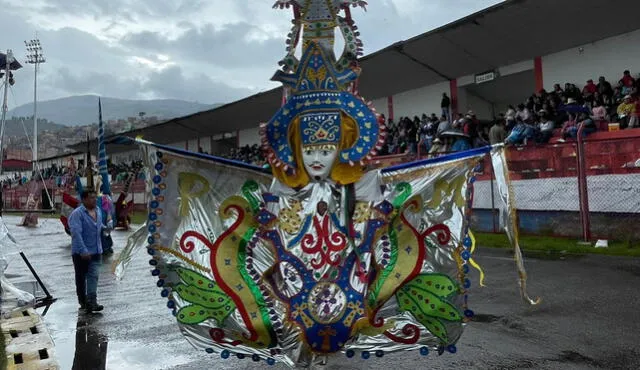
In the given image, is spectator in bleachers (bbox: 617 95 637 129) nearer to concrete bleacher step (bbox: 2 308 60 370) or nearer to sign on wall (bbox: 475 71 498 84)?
sign on wall (bbox: 475 71 498 84)

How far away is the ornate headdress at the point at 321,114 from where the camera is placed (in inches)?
169

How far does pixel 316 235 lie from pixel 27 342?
4081 millimetres

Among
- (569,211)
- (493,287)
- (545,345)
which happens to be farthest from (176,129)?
(545,345)

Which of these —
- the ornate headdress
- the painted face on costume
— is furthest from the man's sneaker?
the painted face on costume

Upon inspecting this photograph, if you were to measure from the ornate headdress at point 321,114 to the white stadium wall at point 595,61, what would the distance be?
1517 cm

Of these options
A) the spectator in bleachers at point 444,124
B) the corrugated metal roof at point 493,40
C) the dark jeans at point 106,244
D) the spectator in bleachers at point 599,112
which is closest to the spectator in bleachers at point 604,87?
the spectator in bleachers at point 599,112

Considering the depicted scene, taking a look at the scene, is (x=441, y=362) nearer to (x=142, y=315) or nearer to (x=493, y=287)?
(x=493, y=287)

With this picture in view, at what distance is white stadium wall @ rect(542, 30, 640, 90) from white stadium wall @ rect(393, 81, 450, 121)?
4.55 meters

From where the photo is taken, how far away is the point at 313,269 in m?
4.13

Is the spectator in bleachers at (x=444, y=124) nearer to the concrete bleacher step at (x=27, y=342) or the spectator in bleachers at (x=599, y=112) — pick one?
the spectator in bleachers at (x=599, y=112)

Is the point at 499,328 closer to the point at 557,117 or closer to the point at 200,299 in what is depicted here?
the point at 200,299

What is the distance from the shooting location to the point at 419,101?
2430cm

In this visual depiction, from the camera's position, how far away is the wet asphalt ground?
5.12m

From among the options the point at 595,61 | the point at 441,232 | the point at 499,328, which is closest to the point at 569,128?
the point at 595,61
